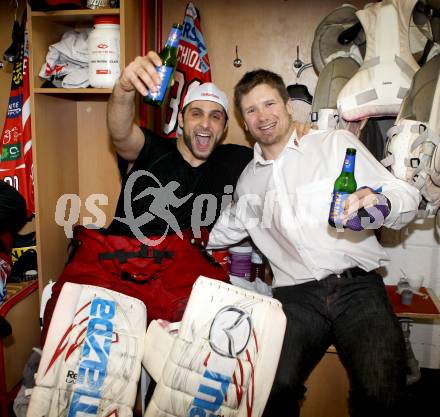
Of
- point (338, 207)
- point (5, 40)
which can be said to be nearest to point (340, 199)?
point (338, 207)

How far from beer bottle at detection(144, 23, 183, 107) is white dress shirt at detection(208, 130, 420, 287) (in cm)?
58

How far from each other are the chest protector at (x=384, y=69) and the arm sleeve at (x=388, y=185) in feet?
0.55

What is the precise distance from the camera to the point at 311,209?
5.85 ft

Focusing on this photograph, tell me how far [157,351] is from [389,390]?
794mm

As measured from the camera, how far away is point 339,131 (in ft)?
5.90

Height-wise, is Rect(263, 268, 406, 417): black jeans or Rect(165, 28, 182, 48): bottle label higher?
Rect(165, 28, 182, 48): bottle label

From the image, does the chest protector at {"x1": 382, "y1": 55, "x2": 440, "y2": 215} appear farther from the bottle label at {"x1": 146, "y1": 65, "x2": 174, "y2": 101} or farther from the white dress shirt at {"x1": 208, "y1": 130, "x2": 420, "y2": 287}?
the bottle label at {"x1": 146, "y1": 65, "x2": 174, "y2": 101}

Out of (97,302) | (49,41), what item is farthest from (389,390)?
(49,41)

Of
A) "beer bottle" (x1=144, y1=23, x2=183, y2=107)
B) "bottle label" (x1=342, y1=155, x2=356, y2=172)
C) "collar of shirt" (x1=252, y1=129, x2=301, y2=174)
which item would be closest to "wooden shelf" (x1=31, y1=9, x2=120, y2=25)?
"beer bottle" (x1=144, y1=23, x2=183, y2=107)

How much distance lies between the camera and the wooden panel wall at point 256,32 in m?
2.23

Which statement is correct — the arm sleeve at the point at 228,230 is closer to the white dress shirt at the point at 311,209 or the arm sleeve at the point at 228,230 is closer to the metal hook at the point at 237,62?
the white dress shirt at the point at 311,209

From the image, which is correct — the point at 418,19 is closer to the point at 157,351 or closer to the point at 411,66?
the point at 411,66

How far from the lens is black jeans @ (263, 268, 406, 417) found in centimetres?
145

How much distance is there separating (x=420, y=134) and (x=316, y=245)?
59 cm
